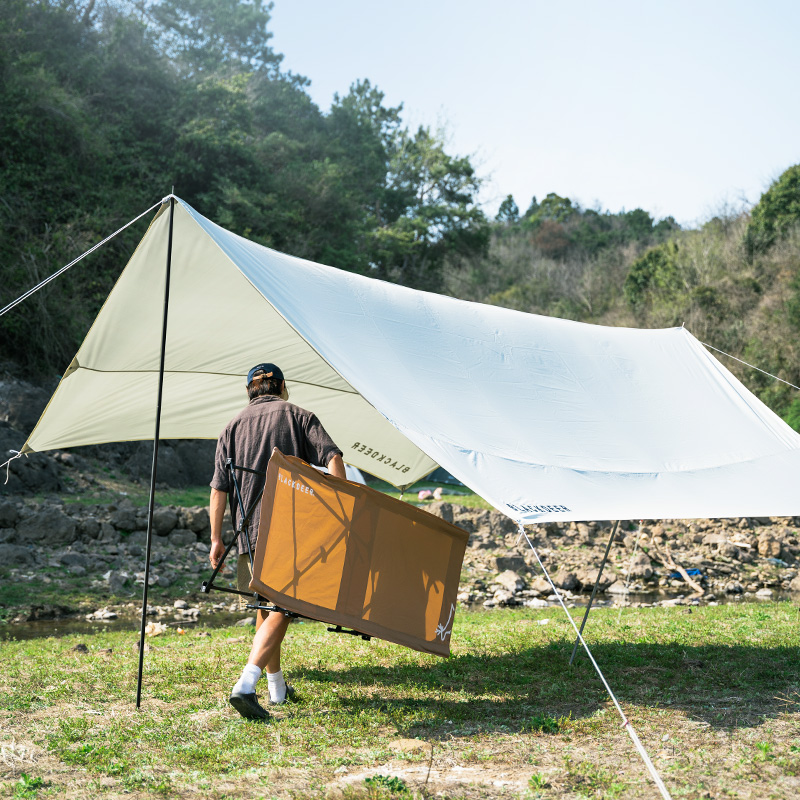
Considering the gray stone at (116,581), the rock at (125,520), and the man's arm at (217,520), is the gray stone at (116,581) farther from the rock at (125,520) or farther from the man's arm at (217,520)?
the man's arm at (217,520)

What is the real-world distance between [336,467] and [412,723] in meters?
1.25

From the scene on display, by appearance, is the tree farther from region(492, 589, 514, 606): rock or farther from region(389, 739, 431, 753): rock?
region(389, 739, 431, 753): rock

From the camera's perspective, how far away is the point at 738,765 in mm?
3008

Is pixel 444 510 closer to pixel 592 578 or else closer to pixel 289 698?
pixel 592 578

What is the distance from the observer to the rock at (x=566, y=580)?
34.7 ft

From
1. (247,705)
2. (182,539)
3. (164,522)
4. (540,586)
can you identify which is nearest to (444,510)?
(540,586)

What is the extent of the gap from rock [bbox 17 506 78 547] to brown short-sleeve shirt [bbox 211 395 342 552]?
25.3 feet

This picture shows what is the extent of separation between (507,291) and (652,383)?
31.2 m

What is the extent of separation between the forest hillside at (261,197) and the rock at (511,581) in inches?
434

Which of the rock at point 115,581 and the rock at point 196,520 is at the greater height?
the rock at point 196,520

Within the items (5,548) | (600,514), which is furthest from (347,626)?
(5,548)

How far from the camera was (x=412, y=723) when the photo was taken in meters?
3.56

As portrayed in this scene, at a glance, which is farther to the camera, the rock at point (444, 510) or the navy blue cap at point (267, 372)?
the rock at point (444, 510)

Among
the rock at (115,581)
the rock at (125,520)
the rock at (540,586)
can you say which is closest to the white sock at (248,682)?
the rock at (115,581)
